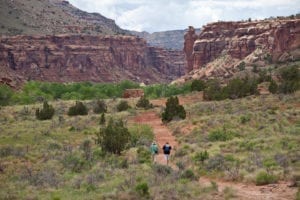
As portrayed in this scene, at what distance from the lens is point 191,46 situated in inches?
5330

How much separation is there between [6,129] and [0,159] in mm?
13791

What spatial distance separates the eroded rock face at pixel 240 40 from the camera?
102375mm

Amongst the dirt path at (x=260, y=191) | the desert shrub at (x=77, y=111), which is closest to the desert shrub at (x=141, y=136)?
the dirt path at (x=260, y=191)

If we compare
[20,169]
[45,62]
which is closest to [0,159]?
[20,169]

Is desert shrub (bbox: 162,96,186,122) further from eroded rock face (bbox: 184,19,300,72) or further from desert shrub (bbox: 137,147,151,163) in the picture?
eroded rock face (bbox: 184,19,300,72)

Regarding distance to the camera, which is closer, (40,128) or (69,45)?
(40,128)

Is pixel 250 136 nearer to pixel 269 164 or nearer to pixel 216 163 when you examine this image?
pixel 216 163

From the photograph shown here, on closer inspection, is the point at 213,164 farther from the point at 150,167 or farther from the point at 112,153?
the point at 112,153

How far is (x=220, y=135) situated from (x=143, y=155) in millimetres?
6996

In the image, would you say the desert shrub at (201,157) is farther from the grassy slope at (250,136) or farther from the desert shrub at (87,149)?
the desert shrub at (87,149)

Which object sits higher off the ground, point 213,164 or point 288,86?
point 288,86

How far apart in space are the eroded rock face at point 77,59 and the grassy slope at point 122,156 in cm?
9280

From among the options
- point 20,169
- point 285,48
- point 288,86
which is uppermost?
point 285,48

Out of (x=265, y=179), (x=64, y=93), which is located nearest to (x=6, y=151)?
(x=265, y=179)
